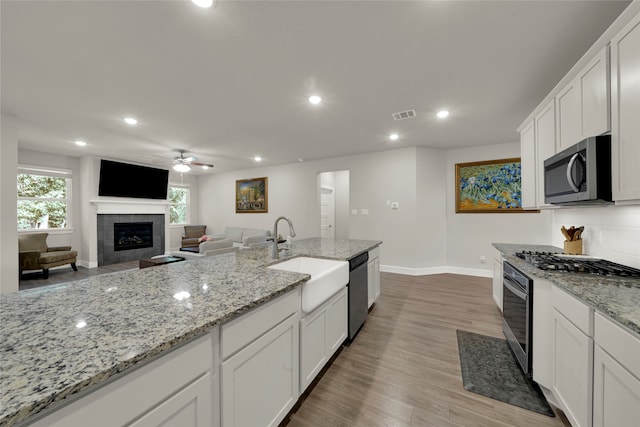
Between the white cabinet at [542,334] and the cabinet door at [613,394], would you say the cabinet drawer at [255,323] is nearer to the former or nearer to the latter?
the cabinet door at [613,394]

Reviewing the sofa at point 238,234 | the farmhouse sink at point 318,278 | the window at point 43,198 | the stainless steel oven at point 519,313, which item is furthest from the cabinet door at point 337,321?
the window at point 43,198

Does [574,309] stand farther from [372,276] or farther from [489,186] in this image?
[489,186]

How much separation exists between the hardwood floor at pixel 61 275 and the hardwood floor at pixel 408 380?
5607 mm

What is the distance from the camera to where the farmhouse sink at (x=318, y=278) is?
1561 millimetres

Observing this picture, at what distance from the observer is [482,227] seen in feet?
15.6

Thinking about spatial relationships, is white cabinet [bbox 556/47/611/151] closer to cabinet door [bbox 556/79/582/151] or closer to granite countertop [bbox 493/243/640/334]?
cabinet door [bbox 556/79/582/151]

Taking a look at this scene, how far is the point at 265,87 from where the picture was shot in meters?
2.57

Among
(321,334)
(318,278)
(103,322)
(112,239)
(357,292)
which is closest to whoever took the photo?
(103,322)

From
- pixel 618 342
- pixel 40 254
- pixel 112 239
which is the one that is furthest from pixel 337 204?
pixel 618 342

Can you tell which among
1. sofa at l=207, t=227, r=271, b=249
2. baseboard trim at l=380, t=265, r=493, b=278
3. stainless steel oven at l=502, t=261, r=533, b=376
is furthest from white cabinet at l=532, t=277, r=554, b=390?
sofa at l=207, t=227, r=271, b=249

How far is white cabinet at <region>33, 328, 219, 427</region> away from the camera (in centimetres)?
62

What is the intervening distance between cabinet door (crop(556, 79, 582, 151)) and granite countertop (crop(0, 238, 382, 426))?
2311 millimetres

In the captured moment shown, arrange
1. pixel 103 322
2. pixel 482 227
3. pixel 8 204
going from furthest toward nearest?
pixel 482 227, pixel 8 204, pixel 103 322

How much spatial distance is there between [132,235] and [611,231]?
8665mm
